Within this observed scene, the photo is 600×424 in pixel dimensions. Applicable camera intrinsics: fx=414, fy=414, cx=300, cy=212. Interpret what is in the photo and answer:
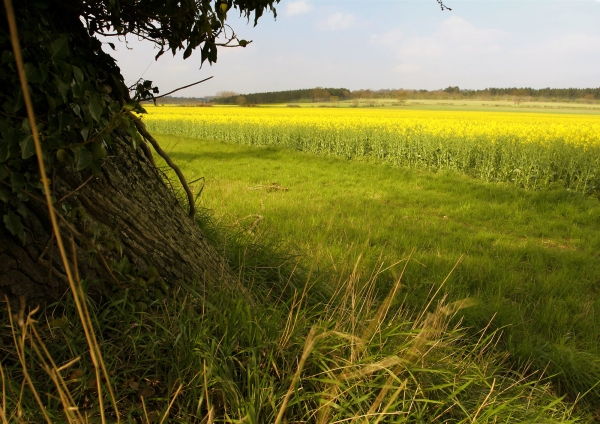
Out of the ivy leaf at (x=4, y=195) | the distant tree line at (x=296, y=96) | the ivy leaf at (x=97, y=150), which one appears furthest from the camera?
the distant tree line at (x=296, y=96)

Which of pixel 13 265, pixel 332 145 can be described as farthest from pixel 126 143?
pixel 332 145

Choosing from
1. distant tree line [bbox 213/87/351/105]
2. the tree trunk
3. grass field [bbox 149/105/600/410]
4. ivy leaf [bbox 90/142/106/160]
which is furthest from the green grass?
distant tree line [bbox 213/87/351/105]

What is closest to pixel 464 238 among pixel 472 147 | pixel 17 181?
pixel 17 181

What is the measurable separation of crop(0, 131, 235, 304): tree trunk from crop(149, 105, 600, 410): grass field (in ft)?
2.45

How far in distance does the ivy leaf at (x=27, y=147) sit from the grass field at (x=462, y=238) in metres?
1.43

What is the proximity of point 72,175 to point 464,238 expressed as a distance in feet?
14.8

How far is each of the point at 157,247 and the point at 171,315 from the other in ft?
1.02

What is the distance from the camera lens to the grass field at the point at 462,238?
A: 278 cm

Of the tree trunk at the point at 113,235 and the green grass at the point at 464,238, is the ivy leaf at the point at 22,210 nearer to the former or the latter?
the tree trunk at the point at 113,235

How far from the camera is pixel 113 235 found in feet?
5.30

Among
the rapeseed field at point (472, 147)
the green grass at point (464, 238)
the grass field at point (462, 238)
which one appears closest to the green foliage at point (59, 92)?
the green grass at point (464, 238)

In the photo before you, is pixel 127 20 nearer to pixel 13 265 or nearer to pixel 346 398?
pixel 13 265

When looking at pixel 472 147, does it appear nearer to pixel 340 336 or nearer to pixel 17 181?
pixel 340 336

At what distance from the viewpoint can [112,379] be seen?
51.8 inches
